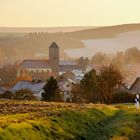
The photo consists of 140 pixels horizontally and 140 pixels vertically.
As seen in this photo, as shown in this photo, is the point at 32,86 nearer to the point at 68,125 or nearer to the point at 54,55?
the point at 68,125

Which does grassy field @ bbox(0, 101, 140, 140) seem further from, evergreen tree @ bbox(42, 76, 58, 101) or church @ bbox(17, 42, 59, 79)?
church @ bbox(17, 42, 59, 79)

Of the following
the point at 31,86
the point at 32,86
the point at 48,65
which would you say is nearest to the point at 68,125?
the point at 32,86

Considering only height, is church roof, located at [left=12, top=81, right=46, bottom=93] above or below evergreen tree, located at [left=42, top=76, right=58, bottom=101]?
below

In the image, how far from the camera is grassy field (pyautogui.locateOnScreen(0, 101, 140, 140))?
1778cm

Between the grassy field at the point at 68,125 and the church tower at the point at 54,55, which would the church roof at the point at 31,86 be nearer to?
the grassy field at the point at 68,125

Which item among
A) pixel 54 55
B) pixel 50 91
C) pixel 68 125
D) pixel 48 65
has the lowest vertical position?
pixel 68 125

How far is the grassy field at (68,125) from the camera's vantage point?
17781mm

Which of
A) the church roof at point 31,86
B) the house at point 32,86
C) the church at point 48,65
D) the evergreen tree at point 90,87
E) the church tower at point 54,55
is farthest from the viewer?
the church tower at point 54,55

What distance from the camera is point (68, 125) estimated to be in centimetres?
2162

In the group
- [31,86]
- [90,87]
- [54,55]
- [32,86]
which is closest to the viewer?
[90,87]

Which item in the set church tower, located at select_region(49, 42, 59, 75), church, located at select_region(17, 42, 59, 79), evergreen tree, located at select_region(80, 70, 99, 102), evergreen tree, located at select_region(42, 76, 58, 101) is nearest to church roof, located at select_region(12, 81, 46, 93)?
evergreen tree, located at select_region(80, 70, 99, 102)

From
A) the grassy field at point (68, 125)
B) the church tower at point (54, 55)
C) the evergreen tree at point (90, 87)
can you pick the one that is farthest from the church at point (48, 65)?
the grassy field at point (68, 125)

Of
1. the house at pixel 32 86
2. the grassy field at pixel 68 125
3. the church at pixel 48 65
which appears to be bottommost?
the house at pixel 32 86

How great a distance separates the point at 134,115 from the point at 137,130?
5.42 m
